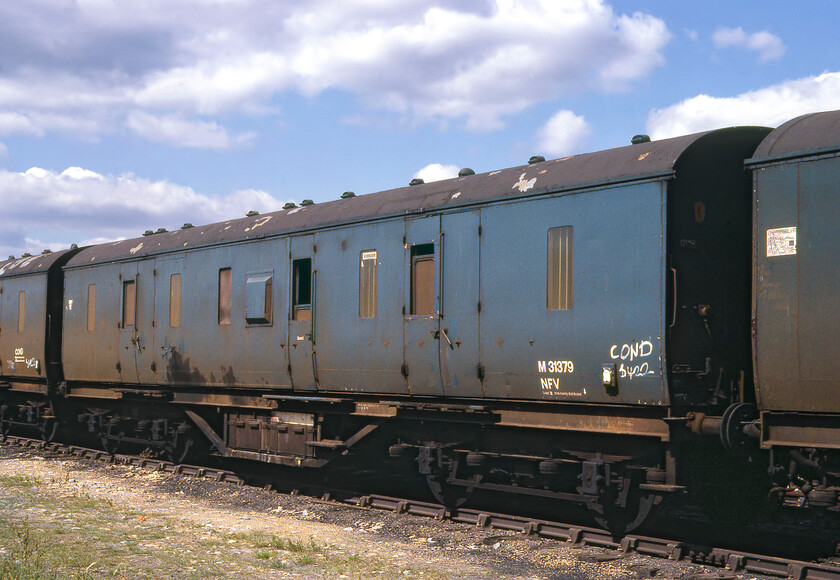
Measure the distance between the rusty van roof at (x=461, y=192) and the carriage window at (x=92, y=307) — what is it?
6.97 feet

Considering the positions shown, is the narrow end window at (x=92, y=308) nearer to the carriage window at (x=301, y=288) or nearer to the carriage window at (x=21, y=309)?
the carriage window at (x=21, y=309)

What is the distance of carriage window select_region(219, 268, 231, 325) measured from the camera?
15258mm

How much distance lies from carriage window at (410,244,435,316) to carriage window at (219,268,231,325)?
15.0ft

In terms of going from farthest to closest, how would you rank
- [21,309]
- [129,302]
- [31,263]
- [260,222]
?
[31,263] → [21,309] → [129,302] → [260,222]

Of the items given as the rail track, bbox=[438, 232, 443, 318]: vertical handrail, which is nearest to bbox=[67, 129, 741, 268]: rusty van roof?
bbox=[438, 232, 443, 318]: vertical handrail

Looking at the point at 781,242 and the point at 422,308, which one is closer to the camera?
the point at 781,242

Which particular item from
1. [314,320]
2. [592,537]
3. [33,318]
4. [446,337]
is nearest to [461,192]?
[446,337]

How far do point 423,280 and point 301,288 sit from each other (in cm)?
283

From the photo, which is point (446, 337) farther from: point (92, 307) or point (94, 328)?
point (92, 307)

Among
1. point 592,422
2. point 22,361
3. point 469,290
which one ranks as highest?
point 469,290

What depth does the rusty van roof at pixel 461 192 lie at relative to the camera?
9.52 metres

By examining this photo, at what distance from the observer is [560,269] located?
1012 centimetres

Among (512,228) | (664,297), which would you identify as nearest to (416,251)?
(512,228)

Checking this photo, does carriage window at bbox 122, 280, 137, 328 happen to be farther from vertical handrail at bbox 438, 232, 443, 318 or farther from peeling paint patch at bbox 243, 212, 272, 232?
vertical handrail at bbox 438, 232, 443, 318
